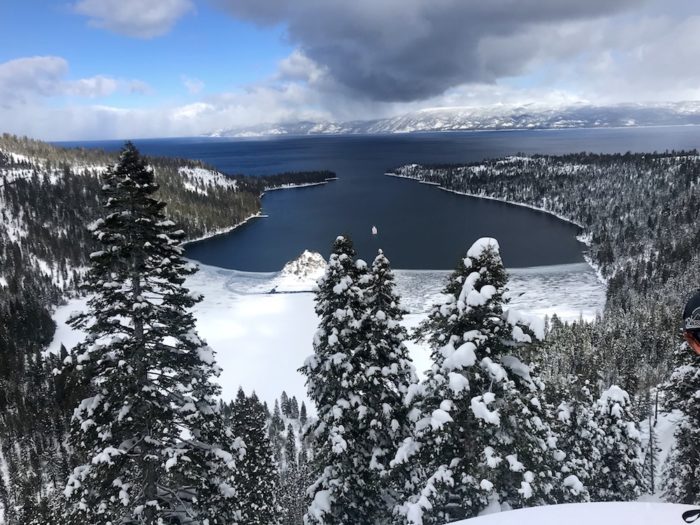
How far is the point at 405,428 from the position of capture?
14.5m

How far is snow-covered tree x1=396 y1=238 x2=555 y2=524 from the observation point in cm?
980

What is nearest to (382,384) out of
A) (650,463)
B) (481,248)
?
(481,248)

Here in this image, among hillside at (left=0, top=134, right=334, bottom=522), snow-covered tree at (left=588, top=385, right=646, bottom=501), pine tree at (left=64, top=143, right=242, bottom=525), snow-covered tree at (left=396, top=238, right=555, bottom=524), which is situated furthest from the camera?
hillside at (left=0, top=134, right=334, bottom=522)

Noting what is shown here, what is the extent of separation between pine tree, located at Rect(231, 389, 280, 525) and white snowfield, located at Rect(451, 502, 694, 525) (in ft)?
69.6

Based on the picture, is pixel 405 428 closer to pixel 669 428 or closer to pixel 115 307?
pixel 115 307

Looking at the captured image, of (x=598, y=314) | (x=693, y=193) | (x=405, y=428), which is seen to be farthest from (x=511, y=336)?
(x=693, y=193)

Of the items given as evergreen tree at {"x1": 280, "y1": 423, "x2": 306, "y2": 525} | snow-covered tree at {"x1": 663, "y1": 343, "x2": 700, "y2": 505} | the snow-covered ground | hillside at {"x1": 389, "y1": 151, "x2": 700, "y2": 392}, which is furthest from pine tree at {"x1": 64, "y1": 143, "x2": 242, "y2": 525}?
the snow-covered ground

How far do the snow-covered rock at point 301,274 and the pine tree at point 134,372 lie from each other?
91.6m

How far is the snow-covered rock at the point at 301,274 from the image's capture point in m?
103

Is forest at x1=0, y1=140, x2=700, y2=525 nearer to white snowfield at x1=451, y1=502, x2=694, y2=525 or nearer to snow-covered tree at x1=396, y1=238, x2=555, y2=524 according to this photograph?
snow-covered tree at x1=396, y1=238, x2=555, y2=524

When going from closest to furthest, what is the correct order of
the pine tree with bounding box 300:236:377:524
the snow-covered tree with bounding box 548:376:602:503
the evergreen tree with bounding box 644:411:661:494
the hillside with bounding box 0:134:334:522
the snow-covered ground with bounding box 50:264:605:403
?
the pine tree with bounding box 300:236:377:524, the snow-covered tree with bounding box 548:376:602:503, the evergreen tree with bounding box 644:411:661:494, the snow-covered ground with bounding box 50:264:605:403, the hillside with bounding box 0:134:334:522

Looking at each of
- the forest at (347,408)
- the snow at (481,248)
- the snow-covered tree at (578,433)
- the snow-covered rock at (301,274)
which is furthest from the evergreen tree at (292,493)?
the snow at (481,248)

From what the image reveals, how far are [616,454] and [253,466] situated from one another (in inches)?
772

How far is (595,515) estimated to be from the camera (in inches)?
194
